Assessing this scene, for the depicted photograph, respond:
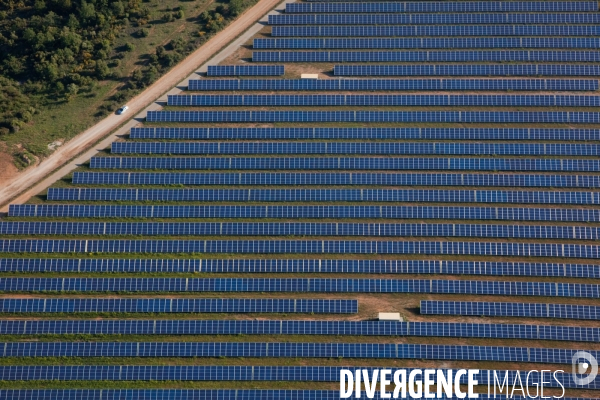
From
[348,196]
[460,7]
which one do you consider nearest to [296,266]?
[348,196]

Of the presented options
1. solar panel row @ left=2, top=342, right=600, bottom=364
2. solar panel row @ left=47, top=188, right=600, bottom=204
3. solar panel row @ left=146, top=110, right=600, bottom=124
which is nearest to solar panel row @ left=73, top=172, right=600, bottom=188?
solar panel row @ left=47, top=188, right=600, bottom=204

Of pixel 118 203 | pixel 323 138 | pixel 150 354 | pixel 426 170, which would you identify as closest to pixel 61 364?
pixel 150 354

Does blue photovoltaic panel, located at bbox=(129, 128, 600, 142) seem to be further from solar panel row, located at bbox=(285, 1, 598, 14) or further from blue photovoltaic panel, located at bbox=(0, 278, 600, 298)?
solar panel row, located at bbox=(285, 1, 598, 14)

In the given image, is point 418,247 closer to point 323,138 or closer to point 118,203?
point 323,138

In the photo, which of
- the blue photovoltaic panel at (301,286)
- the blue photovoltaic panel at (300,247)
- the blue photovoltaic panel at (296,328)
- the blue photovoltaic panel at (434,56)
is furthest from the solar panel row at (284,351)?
the blue photovoltaic panel at (434,56)

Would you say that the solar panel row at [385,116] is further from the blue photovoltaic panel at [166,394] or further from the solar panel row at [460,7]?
the blue photovoltaic panel at [166,394]

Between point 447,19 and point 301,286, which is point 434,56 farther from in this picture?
point 301,286
